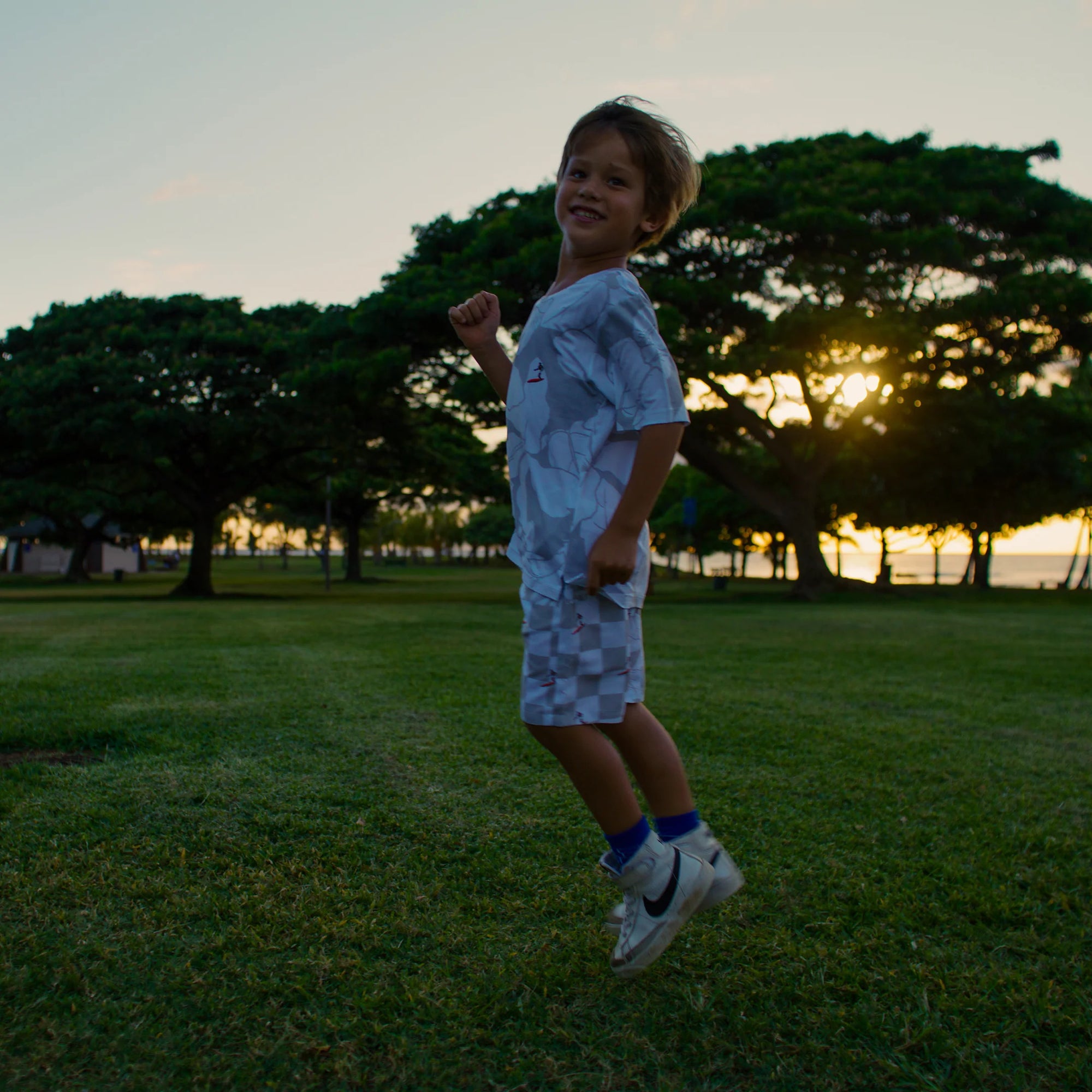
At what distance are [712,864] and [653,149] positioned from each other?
5.18 ft

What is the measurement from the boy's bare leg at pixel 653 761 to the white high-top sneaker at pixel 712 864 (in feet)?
0.19

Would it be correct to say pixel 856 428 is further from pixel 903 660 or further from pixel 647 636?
pixel 903 660

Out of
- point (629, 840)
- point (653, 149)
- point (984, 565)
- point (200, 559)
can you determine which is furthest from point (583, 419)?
point (984, 565)

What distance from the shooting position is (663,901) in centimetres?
188

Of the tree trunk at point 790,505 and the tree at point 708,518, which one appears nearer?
the tree trunk at point 790,505

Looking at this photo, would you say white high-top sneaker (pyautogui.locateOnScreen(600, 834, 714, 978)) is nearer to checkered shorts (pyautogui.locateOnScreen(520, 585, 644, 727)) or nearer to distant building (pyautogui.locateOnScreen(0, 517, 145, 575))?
checkered shorts (pyautogui.locateOnScreen(520, 585, 644, 727))

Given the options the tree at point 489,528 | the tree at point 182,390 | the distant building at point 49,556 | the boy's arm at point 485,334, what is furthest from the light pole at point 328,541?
the tree at point 489,528

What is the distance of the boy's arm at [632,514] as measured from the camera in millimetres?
1826

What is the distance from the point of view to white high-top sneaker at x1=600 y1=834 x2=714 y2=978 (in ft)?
6.10

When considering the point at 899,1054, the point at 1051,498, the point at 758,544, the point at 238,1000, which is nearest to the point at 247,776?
the point at 238,1000

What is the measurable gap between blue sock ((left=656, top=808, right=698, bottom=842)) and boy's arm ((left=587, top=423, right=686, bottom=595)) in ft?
1.84

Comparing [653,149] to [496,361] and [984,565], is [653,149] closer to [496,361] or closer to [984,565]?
[496,361]

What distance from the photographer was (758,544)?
6019 cm

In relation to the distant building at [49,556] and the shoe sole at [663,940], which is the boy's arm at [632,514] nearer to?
the shoe sole at [663,940]
